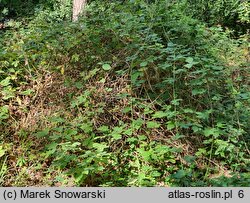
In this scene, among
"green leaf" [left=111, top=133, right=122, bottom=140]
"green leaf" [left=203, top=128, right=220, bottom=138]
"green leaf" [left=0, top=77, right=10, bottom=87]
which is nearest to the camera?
"green leaf" [left=203, top=128, right=220, bottom=138]

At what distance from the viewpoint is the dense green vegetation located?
2996 mm

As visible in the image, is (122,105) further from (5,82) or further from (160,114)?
(5,82)

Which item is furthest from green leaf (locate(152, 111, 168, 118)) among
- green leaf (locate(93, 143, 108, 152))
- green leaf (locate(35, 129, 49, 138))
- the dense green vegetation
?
green leaf (locate(35, 129, 49, 138))

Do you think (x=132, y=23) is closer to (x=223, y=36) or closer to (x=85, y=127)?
(x=85, y=127)

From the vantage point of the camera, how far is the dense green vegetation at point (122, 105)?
118 inches

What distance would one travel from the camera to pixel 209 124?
325 cm

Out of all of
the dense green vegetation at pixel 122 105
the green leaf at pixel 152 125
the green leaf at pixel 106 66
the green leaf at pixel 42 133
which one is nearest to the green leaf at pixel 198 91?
the dense green vegetation at pixel 122 105

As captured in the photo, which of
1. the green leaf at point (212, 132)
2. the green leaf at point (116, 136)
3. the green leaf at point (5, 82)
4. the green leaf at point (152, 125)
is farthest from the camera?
the green leaf at point (5, 82)

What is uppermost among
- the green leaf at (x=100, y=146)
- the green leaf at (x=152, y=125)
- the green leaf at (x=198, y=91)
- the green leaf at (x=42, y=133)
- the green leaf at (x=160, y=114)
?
the green leaf at (x=198, y=91)

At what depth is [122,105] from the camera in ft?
11.4

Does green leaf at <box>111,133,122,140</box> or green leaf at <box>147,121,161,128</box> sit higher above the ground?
green leaf at <box>147,121,161,128</box>

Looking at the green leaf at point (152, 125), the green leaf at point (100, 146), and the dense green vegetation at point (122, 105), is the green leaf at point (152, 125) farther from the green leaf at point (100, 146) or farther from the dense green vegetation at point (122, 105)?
the green leaf at point (100, 146)

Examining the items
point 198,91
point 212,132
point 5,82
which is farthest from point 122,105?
point 5,82

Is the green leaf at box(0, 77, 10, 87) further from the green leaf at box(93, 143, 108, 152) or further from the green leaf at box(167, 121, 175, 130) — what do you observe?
the green leaf at box(167, 121, 175, 130)
